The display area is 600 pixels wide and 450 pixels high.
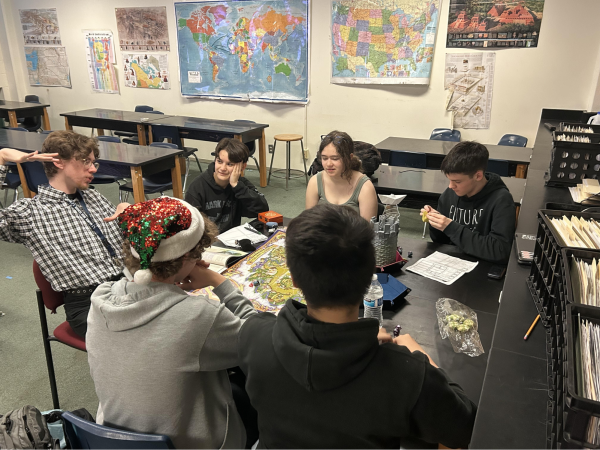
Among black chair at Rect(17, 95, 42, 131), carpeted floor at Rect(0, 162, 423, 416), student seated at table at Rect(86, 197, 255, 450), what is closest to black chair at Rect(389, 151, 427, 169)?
carpeted floor at Rect(0, 162, 423, 416)

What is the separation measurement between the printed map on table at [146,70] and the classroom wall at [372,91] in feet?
0.37

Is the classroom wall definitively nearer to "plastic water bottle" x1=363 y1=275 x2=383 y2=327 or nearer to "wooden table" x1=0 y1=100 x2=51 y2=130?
"wooden table" x1=0 y1=100 x2=51 y2=130

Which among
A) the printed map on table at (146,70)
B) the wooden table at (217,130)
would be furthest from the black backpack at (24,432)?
the printed map on table at (146,70)

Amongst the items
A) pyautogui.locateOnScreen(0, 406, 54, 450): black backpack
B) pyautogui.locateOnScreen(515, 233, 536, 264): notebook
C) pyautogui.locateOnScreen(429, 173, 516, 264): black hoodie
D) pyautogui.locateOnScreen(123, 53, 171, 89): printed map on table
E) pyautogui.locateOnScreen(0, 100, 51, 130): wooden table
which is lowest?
pyautogui.locateOnScreen(0, 406, 54, 450): black backpack

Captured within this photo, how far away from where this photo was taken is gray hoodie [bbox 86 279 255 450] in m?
1.09

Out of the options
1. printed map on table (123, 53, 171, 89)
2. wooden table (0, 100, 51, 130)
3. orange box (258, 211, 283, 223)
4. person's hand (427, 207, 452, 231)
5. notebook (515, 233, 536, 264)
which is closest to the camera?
notebook (515, 233, 536, 264)

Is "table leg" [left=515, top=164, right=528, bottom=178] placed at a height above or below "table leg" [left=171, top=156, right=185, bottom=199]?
above

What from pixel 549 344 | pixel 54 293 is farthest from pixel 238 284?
pixel 549 344

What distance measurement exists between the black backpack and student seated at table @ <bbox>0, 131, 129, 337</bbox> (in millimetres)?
614

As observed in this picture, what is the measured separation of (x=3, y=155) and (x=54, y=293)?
0.84m

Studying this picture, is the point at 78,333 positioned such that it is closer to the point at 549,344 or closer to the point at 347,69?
the point at 549,344

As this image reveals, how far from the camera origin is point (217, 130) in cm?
532

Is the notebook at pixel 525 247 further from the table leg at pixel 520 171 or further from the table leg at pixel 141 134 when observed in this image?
the table leg at pixel 141 134

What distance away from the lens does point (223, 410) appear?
4.11ft
